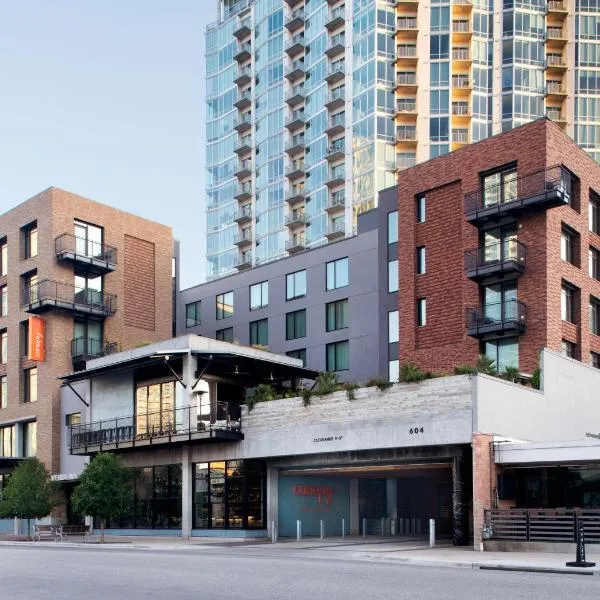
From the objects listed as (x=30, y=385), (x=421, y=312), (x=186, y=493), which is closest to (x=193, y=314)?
(x=30, y=385)

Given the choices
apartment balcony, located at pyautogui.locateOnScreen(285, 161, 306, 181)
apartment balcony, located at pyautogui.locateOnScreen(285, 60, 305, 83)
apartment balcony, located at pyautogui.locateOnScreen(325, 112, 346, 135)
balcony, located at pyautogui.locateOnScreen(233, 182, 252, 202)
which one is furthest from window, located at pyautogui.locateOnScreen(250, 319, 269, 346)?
apartment balcony, located at pyautogui.locateOnScreen(285, 60, 305, 83)

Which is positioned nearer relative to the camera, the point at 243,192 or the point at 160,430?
the point at 160,430

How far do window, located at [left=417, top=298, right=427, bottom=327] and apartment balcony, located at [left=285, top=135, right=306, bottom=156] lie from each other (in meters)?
51.6

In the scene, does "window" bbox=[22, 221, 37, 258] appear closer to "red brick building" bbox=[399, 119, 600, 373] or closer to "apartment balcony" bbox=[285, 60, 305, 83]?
"red brick building" bbox=[399, 119, 600, 373]

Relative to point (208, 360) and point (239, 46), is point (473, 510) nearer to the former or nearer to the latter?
point (208, 360)

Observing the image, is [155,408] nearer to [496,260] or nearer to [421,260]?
[421,260]

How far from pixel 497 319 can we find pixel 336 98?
5465cm

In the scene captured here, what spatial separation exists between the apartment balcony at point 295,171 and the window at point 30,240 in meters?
43.3

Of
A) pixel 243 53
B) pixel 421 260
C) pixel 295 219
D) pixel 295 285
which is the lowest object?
pixel 421 260

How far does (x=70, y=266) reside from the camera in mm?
58812

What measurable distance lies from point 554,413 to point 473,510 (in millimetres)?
7918

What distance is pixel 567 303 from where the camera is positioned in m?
47.4

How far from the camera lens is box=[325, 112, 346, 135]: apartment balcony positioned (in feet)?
312

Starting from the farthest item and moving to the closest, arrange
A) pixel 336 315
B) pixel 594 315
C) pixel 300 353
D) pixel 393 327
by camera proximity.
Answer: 1. pixel 300 353
2. pixel 336 315
3. pixel 393 327
4. pixel 594 315
